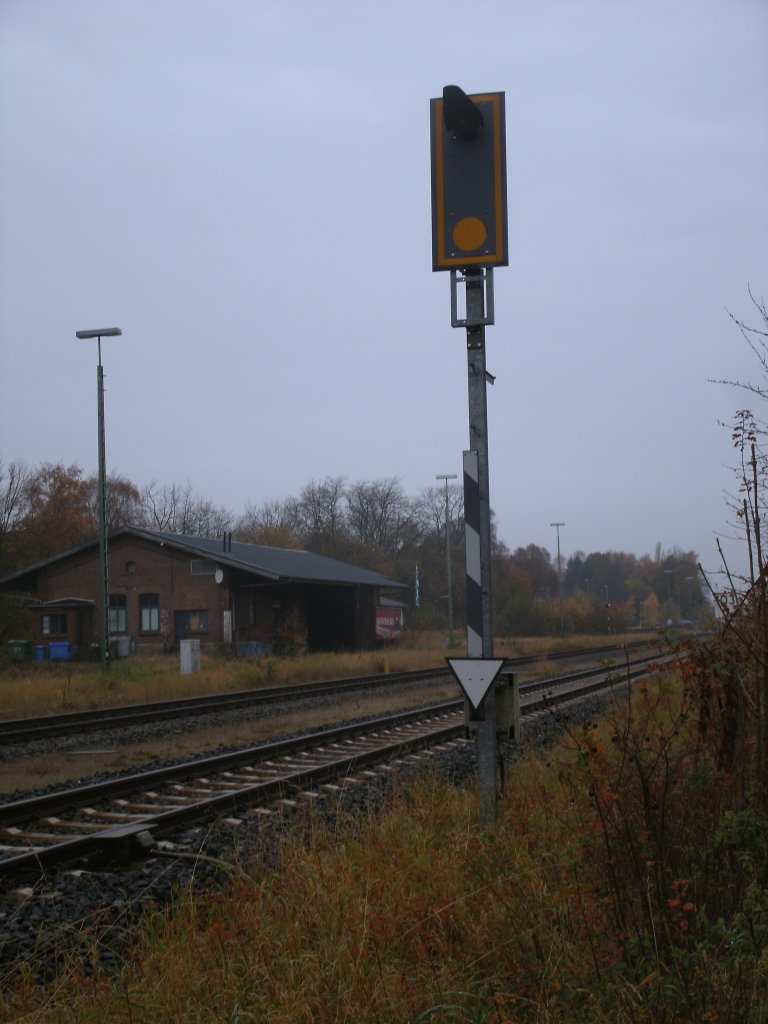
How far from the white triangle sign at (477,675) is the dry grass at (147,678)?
15.2m

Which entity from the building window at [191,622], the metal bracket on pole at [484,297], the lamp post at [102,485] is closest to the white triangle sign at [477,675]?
the metal bracket on pole at [484,297]

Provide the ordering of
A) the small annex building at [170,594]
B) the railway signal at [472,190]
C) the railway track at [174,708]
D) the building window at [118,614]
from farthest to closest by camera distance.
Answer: the building window at [118,614] → the small annex building at [170,594] → the railway track at [174,708] → the railway signal at [472,190]

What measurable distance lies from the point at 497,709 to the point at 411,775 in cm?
320

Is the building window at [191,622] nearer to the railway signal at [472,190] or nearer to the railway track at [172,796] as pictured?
the railway track at [172,796]

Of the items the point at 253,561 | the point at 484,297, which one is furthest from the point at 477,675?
the point at 253,561

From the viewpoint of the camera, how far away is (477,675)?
20.5 ft

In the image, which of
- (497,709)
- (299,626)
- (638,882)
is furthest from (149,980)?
(299,626)

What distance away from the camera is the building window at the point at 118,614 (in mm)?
40719

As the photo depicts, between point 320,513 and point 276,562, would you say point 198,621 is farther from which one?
point 320,513

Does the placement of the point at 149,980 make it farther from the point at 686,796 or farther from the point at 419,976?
the point at 686,796

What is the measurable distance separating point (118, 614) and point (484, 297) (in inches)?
1445

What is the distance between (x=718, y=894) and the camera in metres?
4.07

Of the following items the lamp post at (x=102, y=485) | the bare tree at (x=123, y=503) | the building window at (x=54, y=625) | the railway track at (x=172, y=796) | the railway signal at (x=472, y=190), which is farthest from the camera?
the bare tree at (x=123, y=503)

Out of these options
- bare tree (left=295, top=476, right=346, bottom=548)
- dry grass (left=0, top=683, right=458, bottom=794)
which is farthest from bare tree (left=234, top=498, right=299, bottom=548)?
dry grass (left=0, top=683, right=458, bottom=794)
